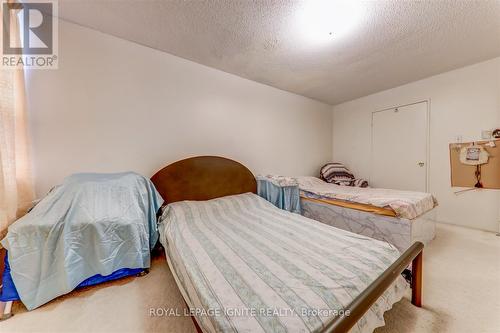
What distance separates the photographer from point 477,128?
2596 mm

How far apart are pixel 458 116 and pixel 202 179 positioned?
152 inches

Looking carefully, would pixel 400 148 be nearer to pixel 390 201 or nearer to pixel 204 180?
pixel 390 201

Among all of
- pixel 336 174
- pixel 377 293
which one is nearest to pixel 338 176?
pixel 336 174

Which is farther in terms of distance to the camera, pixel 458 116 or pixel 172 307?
pixel 458 116

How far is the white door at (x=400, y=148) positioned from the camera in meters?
3.09

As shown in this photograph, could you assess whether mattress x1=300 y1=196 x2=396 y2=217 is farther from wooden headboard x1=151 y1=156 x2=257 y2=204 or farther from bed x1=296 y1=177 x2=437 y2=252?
wooden headboard x1=151 y1=156 x2=257 y2=204

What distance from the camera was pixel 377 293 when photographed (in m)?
0.81

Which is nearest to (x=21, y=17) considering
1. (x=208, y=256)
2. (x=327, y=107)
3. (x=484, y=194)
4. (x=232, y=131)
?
(x=232, y=131)

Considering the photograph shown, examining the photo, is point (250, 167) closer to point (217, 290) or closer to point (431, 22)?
point (217, 290)

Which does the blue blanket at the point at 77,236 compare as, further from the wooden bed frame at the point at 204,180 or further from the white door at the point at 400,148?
the white door at the point at 400,148

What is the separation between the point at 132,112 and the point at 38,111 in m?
0.72

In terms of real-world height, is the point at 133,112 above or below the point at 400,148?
above

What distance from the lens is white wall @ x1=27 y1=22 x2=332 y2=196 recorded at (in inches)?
67.2

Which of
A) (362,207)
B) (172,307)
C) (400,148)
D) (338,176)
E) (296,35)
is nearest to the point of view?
(172,307)
